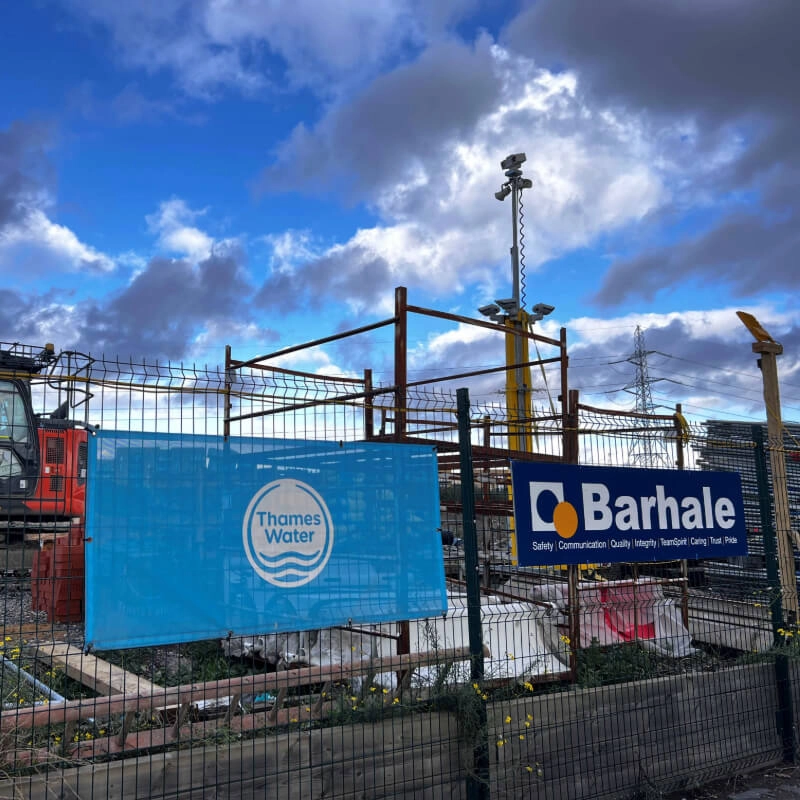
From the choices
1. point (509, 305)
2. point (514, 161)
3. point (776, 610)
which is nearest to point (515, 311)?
point (509, 305)

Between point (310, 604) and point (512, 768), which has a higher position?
point (310, 604)

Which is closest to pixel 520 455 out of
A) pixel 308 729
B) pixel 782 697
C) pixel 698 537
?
pixel 698 537

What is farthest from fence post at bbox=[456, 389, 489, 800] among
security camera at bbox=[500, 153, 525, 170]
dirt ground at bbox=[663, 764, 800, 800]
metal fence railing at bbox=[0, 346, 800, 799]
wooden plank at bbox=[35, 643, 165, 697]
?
security camera at bbox=[500, 153, 525, 170]

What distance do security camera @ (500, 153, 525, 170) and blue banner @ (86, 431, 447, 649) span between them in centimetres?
1439

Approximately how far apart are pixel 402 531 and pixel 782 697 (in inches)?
168

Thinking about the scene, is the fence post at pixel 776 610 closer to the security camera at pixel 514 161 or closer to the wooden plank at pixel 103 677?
the wooden plank at pixel 103 677

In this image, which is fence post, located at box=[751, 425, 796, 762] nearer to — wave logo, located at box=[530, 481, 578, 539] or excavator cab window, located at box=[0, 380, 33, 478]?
wave logo, located at box=[530, 481, 578, 539]

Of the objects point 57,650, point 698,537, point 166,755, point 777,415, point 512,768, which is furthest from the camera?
point 777,415

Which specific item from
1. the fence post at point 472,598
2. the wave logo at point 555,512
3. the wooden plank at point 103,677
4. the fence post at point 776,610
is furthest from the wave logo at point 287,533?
the fence post at point 776,610

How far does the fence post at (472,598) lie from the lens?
4910mm

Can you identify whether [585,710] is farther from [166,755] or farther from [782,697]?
[166,755]

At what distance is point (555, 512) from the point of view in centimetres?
576

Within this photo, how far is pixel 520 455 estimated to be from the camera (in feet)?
25.7

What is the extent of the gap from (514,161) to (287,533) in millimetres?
15457
